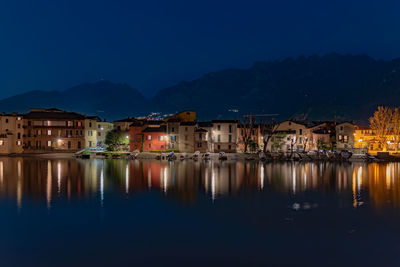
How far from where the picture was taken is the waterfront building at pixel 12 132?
66875mm

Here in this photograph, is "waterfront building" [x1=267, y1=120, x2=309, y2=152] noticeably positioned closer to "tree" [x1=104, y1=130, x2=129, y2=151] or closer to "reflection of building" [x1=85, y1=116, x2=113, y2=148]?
"tree" [x1=104, y1=130, x2=129, y2=151]

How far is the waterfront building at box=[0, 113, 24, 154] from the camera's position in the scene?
219 feet

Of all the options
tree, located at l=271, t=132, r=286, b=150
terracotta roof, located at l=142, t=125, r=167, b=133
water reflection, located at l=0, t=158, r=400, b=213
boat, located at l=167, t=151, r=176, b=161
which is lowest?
water reflection, located at l=0, t=158, r=400, b=213

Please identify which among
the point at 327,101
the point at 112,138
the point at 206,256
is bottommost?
the point at 206,256

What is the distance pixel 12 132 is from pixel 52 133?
757 centimetres

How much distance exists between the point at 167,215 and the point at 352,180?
2332cm

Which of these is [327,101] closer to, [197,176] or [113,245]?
[197,176]

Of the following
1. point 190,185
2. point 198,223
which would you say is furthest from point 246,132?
point 198,223

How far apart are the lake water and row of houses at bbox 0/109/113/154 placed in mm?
38089

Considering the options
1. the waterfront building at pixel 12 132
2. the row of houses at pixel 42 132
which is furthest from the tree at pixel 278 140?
the waterfront building at pixel 12 132

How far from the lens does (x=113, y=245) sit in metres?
14.8

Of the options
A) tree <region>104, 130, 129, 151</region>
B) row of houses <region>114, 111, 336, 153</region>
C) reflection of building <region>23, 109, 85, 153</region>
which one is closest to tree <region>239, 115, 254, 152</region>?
row of houses <region>114, 111, 336, 153</region>

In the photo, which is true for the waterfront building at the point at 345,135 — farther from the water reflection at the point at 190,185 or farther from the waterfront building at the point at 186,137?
the water reflection at the point at 190,185

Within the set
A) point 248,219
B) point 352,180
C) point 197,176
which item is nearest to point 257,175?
point 197,176
